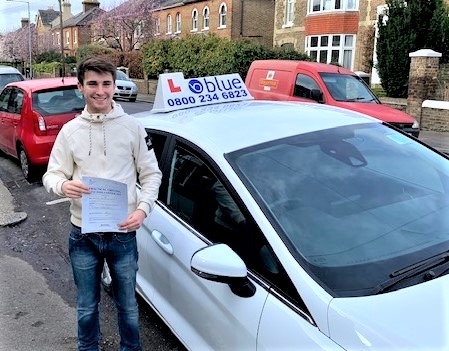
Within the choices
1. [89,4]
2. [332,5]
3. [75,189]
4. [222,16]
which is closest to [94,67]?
[75,189]

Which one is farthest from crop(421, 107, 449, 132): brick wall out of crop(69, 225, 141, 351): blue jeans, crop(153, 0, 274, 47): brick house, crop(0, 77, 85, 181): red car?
crop(153, 0, 274, 47): brick house

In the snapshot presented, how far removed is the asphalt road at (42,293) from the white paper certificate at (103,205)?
1.15m

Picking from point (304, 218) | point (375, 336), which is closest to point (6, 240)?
point (304, 218)

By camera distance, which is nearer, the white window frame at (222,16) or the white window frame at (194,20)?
the white window frame at (222,16)

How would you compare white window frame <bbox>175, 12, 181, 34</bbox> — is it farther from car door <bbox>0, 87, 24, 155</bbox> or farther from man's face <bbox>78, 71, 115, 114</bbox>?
man's face <bbox>78, 71, 115, 114</bbox>

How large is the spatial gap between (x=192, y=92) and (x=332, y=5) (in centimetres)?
2593

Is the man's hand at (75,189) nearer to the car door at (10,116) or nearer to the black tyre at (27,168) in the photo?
the black tyre at (27,168)

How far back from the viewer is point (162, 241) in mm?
2760

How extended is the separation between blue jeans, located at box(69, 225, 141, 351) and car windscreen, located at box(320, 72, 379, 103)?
351 inches

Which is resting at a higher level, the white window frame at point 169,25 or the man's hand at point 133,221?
the white window frame at point 169,25

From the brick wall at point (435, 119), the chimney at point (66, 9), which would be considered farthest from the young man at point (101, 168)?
the chimney at point (66, 9)

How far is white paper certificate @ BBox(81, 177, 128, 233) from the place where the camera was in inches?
90.7

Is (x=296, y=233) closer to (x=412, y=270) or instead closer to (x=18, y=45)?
(x=412, y=270)

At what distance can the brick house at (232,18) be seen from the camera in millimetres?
36156
